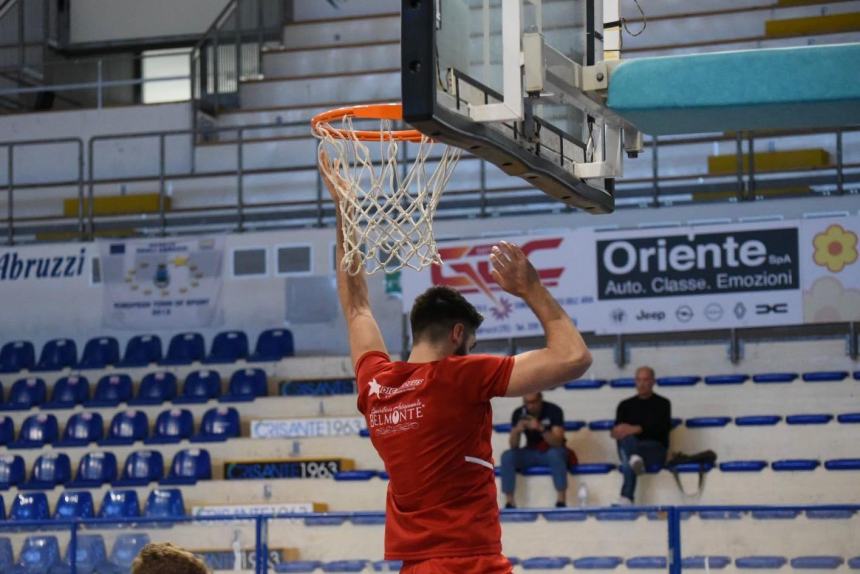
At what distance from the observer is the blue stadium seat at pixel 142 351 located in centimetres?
1656

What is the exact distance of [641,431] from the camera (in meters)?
12.9

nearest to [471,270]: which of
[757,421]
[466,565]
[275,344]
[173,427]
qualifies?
[275,344]

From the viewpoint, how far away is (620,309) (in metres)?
14.6

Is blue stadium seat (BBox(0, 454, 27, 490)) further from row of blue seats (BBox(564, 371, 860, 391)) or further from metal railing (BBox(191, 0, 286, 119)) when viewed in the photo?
metal railing (BBox(191, 0, 286, 119))

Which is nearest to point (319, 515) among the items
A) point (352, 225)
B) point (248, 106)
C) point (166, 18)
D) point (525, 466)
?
point (525, 466)

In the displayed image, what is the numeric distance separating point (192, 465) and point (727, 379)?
Result: 5.48 meters

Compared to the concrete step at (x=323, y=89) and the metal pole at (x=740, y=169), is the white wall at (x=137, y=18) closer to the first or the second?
the concrete step at (x=323, y=89)

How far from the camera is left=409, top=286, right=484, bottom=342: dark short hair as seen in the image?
4570 millimetres

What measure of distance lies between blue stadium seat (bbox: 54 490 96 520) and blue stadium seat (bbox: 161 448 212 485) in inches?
33.8

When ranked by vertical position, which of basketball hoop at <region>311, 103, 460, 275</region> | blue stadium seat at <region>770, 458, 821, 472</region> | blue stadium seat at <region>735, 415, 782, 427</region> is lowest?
blue stadium seat at <region>770, 458, 821, 472</region>

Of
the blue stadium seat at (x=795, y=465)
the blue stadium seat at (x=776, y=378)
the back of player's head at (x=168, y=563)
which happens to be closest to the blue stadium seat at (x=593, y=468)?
the blue stadium seat at (x=795, y=465)

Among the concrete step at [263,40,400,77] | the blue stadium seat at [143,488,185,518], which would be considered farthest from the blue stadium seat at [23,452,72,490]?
the concrete step at [263,40,400,77]

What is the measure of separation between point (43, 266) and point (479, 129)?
13.9m

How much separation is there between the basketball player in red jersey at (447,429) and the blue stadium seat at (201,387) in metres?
11.2
